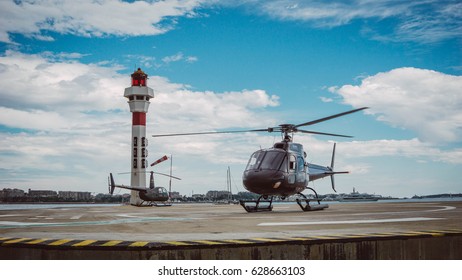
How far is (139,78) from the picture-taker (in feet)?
222

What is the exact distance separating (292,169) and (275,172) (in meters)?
1.63

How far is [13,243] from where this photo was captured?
8.17 meters

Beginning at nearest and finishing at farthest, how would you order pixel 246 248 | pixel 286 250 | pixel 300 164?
1. pixel 246 248
2. pixel 286 250
3. pixel 300 164

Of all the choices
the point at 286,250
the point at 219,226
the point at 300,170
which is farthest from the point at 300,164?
the point at 286,250

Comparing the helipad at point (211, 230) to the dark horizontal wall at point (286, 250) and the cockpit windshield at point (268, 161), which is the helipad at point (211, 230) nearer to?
the dark horizontal wall at point (286, 250)

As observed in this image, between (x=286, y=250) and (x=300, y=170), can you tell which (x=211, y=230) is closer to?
(x=286, y=250)

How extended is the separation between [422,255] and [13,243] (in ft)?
29.5

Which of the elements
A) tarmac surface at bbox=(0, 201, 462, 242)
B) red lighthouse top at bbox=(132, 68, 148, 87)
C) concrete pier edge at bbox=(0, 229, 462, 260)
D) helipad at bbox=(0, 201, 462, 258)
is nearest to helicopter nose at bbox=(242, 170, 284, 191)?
tarmac surface at bbox=(0, 201, 462, 242)

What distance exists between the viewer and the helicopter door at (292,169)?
24869 mm

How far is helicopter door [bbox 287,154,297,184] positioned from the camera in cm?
2487
